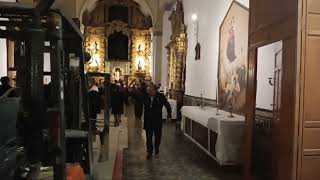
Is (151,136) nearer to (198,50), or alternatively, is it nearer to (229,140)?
(229,140)

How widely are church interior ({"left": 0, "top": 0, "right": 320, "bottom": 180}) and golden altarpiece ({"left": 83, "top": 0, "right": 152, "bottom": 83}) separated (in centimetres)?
1799

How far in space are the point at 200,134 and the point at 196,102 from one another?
10.1ft

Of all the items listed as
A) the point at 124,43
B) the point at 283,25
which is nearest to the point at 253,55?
the point at 283,25

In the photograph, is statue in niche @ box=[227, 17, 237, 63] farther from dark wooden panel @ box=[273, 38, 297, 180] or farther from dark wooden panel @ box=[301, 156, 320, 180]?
dark wooden panel @ box=[301, 156, 320, 180]

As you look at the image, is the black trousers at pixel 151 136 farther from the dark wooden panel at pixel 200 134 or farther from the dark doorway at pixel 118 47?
the dark doorway at pixel 118 47

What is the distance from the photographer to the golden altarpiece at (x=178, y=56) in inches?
549

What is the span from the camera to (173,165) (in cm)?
717

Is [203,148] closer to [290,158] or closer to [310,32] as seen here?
[290,158]

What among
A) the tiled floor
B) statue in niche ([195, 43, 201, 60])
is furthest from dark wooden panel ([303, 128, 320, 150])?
statue in niche ([195, 43, 201, 60])

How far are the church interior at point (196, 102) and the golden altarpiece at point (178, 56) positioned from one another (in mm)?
1365

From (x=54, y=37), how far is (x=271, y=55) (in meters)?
3.26

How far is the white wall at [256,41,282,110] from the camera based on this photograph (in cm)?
517

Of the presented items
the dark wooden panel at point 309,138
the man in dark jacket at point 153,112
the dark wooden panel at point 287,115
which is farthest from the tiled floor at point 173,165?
the dark wooden panel at point 309,138

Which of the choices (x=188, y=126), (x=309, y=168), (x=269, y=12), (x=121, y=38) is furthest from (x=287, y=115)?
(x=121, y=38)
